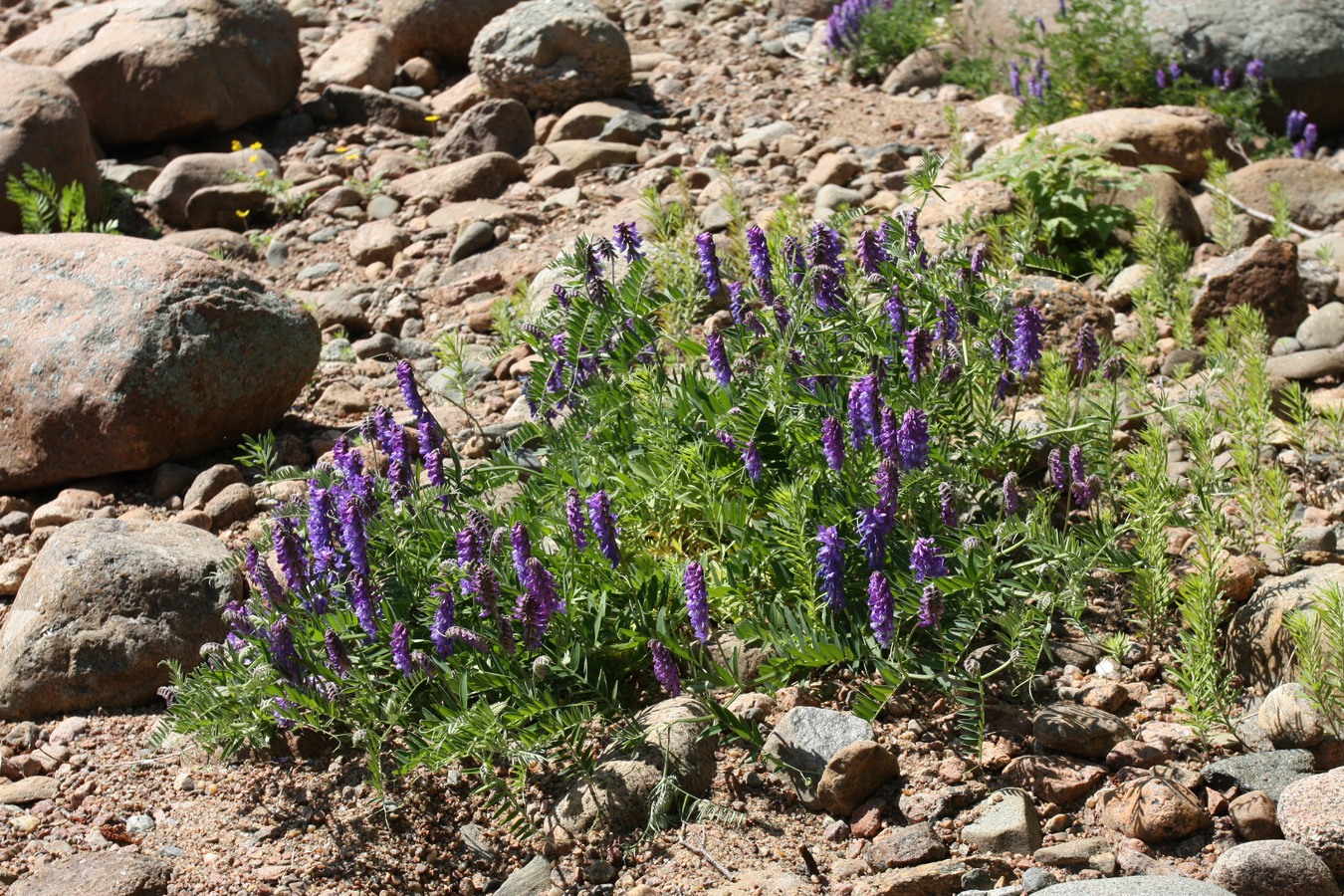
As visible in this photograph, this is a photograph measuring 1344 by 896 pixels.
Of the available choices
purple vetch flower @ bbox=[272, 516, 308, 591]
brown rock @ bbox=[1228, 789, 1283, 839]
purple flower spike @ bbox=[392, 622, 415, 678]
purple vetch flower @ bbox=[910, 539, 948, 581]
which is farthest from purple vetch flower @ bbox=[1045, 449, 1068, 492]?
purple vetch flower @ bbox=[272, 516, 308, 591]

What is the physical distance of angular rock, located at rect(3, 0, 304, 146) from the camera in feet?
30.9

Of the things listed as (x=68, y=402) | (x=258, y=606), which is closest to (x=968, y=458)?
(x=258, y=606)

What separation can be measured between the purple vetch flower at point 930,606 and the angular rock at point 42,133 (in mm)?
6352

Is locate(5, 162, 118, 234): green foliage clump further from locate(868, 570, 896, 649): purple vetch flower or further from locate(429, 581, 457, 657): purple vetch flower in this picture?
locate(868, 570, 896, 649): purple vetch flower

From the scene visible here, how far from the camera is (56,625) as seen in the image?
14.9ft

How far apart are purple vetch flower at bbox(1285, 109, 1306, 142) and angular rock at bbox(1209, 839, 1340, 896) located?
6402mm

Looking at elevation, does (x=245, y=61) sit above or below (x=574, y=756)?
above

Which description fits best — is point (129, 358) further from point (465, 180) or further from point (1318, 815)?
point (1318, 815)

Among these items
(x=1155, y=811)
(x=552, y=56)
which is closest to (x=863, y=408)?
(x=1155, y=811)

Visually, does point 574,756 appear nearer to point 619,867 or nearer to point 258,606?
point 619,867

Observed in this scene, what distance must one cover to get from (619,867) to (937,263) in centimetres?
236

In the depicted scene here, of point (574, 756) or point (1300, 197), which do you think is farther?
point (1300, 197)

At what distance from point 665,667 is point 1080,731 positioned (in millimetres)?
1182

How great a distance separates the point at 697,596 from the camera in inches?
146
